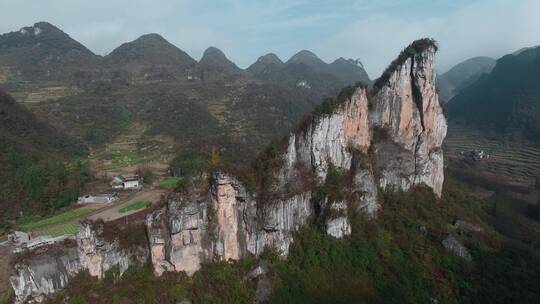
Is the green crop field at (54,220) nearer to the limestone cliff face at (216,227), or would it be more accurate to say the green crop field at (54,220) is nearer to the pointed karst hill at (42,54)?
the limestone cliff face at (216,227)

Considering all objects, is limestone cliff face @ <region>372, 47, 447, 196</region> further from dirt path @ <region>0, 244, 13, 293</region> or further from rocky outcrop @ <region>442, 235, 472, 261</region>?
dirt path @ <region>0, 244, 13, 293</region>

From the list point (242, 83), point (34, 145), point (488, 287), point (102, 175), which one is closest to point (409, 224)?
point (488, 287)

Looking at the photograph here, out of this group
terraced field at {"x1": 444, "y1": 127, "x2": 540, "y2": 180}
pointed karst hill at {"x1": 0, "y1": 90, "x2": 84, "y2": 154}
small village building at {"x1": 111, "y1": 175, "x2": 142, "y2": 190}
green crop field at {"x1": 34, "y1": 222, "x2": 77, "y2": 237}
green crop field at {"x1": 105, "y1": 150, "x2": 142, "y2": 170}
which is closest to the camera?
green crop field at {"x1": 34, "y1": 222, "x2": 77, "y2": 237}

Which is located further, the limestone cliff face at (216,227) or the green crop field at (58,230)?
the green crop field at (58,230)

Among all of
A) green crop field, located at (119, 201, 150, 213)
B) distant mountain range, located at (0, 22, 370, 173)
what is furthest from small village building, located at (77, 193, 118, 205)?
distant mountain range, located at (0, 22, 370, 173)

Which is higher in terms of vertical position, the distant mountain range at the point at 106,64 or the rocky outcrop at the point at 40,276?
the distant mountain range at the point at 106,64

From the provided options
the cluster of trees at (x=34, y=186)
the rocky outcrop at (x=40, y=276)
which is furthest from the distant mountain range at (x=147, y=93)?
the rocky outcrop at (x=40, y=276)
